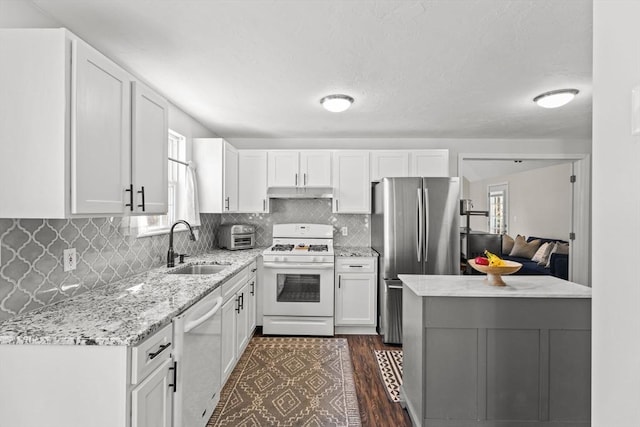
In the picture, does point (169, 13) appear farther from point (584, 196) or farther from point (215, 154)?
point (584, 196)

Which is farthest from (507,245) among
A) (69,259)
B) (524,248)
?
(69,259)

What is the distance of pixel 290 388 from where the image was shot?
103 inches

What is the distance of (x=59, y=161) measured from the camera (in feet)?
4.41

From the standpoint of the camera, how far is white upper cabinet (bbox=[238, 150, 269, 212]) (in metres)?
4.12

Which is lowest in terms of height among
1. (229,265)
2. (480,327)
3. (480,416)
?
(480,416)

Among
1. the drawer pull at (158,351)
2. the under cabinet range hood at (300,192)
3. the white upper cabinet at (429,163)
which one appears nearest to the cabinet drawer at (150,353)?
the drawer pull at (158,351)

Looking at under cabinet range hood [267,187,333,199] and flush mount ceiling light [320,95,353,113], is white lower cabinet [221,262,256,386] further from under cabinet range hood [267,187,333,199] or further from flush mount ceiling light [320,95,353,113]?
flush mount ceiling light [320,95,353,113]

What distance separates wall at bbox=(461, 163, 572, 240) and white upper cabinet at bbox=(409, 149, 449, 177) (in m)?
2.41

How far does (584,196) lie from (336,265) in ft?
11.6

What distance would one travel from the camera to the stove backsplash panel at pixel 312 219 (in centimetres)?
445

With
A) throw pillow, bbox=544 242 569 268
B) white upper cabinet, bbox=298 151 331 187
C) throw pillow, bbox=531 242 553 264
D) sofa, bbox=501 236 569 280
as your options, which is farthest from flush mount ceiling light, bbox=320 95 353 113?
throw pillow, bbox=531 242 553 264

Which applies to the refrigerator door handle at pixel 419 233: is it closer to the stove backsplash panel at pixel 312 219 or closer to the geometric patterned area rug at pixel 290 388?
the stove backsplash panel at pixel 312 219

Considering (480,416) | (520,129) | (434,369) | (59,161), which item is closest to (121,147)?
(59,161)
